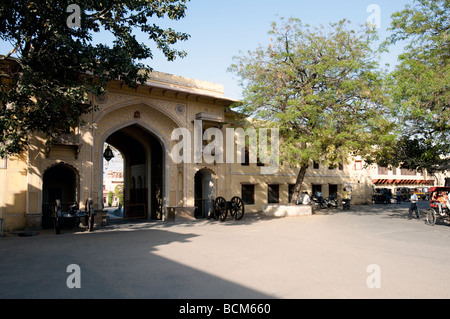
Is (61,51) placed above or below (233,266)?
above

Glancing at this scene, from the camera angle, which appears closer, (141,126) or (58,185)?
(141,126)

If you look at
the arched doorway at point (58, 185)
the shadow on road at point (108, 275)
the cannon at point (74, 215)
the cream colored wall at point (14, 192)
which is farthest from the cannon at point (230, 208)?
the cream colored wall at point (14, 192)

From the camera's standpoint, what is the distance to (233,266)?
23.3ft

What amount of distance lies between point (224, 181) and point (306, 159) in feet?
18.2

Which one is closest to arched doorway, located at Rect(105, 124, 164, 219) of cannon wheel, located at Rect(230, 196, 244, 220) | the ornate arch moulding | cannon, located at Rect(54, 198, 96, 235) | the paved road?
the ornate arch moulding

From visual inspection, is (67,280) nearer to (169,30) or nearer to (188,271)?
(188,271)

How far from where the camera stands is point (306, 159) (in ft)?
59.3

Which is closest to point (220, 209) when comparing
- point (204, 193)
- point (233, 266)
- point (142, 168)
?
point (204, 193)

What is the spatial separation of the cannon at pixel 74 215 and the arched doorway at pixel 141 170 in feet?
17.4

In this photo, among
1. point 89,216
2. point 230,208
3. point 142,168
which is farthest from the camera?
point 142,168

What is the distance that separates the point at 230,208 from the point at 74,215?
756 centimetres

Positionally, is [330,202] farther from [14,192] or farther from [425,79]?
[14,192]

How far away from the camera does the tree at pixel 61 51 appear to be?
390 inches

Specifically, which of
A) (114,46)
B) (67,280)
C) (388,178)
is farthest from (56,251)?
(388,178)
